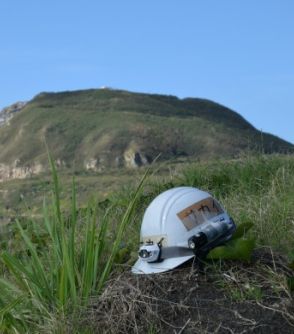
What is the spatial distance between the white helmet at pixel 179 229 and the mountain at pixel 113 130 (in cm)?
8304

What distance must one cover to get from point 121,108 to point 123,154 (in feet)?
93.0

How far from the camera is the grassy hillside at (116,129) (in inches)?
4114

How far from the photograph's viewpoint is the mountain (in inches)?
4082

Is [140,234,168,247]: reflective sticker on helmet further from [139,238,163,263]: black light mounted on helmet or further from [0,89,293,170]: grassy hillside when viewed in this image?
[0,89,293,170]: grassy hillside

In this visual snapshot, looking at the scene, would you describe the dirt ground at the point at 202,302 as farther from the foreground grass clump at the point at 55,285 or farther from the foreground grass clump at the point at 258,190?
the foreground grass clump at the point at 258,190

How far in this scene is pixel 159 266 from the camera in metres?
5.09

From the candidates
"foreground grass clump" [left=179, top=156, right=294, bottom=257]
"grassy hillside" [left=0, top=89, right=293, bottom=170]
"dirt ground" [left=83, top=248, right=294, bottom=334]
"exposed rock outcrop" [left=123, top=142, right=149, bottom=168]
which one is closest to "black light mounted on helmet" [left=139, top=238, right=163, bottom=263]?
"dirt ground" [left=83, top=248, right=294, bottom=334]

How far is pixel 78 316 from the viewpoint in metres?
4.91

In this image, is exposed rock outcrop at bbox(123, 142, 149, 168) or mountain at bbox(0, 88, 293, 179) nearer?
exposed rock outcrop at bbox(123, 142, 149, 168)

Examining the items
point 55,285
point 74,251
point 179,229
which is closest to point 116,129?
point 74,251

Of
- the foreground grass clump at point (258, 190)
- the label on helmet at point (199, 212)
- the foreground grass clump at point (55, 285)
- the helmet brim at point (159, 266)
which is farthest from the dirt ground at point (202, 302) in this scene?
the foreground grass clump at point (258, 190)

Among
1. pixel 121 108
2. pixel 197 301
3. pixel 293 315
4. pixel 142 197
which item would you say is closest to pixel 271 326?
pixel 293 315

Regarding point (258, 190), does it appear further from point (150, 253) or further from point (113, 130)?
point (113, 130)

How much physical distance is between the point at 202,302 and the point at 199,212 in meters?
0.71
